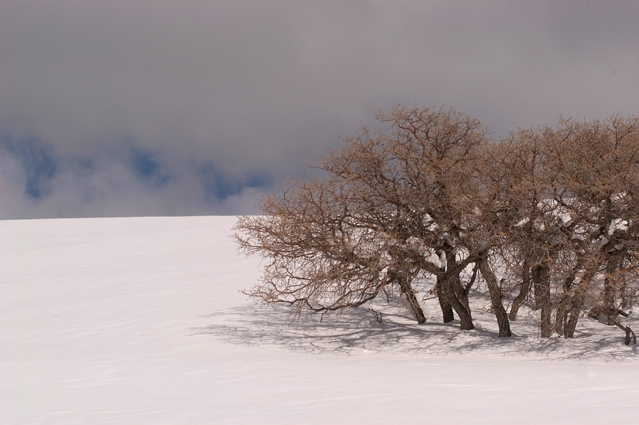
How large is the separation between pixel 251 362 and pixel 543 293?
727cm

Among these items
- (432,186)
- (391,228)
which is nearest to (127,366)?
(391,228)

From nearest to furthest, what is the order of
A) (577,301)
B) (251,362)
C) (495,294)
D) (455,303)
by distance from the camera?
1. (251,362)
2. (577,301)
3. (495,294)
4. (455,303)

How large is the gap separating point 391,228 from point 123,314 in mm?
10828

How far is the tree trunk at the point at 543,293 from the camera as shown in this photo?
15.1 meters

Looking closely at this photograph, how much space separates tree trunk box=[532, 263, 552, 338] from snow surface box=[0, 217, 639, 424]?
39 centimetres

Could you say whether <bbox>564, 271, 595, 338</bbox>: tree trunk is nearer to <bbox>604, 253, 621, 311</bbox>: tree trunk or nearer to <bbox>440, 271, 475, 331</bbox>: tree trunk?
<bbox>604, 253, 621, 311</bbox>: tree trunk

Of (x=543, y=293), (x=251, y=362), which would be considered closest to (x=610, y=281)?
(x=543, y=293)

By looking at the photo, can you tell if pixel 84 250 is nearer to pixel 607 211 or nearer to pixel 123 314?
pixel 123 314

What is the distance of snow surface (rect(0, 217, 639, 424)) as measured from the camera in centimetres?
882

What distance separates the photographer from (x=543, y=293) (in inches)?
593

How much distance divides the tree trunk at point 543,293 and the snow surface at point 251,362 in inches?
15.3

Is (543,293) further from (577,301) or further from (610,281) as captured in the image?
(610,281)

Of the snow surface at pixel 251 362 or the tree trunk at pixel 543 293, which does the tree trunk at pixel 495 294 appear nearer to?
the snow surface at pixel 251 362

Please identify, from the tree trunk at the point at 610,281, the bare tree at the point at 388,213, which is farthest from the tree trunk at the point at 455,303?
the tree trunk at the point at 610,281
